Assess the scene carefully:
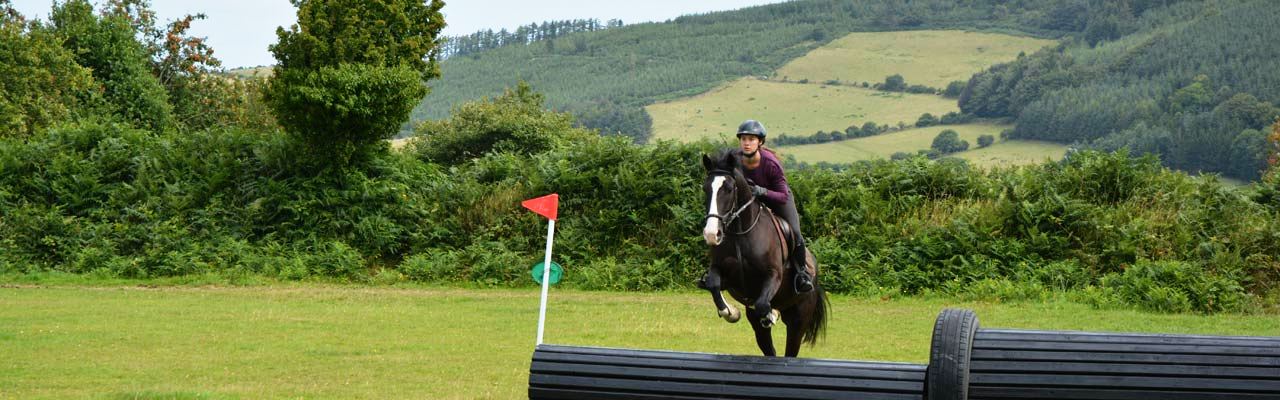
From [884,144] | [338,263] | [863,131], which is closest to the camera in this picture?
[338,263]

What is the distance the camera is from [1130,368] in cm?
677

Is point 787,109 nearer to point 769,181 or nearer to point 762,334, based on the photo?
point 769,181

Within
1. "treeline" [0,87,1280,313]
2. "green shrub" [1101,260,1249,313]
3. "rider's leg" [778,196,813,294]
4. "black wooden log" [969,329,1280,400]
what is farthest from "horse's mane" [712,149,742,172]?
"green shrub" [1101,260,1249,313]

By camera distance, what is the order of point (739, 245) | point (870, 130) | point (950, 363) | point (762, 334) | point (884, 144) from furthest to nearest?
point (870, 130), point (884, 144), point (762, 334), point (739, 245), point (950, 363)

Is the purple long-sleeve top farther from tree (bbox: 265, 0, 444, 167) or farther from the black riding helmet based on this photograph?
tree (bbox: 265, 0, 444, 167)

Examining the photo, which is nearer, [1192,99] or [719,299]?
[719,299]

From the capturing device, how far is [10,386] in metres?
12.2

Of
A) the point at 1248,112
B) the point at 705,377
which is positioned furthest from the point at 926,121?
the point at 705,377

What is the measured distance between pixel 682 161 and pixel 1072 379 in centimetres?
2061

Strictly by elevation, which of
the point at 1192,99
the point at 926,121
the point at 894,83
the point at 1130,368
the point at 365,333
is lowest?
the point at 926,121

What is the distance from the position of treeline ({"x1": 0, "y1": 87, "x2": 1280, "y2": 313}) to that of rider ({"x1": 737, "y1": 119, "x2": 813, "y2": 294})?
38.6 feet

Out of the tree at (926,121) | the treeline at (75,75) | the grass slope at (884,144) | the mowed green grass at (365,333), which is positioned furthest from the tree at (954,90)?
the mowed green grass at (365,333)

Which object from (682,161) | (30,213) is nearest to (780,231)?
(682,161)

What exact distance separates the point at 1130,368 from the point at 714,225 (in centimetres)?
385
